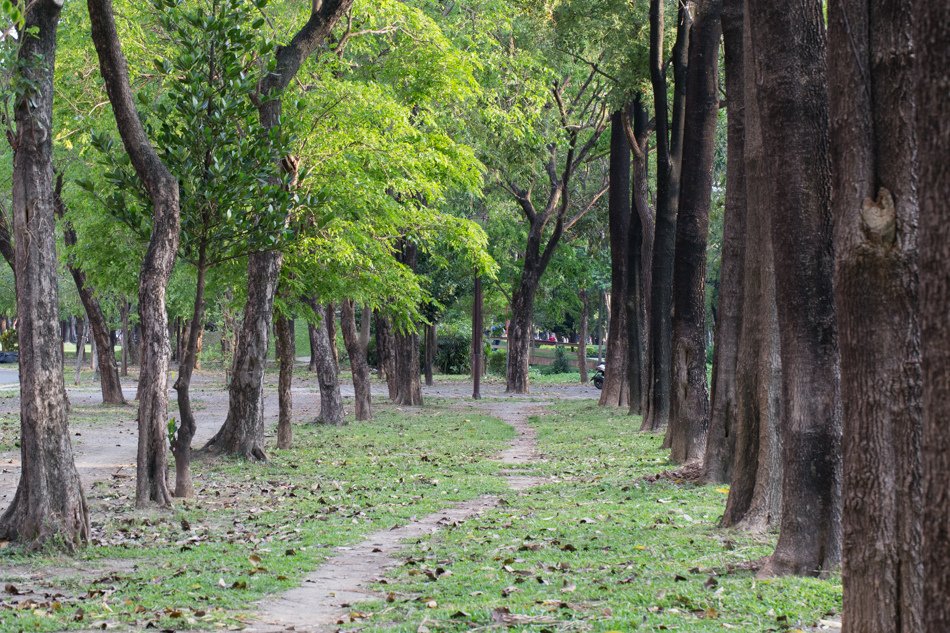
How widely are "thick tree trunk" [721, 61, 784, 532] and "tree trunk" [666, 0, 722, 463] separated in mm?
4714

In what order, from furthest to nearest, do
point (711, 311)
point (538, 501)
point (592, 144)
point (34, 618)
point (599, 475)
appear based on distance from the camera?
point (711, 311) → point (592, 144) → point (599, 475) → point (538, 501) → point (34, 618)

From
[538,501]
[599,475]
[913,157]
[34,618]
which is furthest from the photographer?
[599,475]

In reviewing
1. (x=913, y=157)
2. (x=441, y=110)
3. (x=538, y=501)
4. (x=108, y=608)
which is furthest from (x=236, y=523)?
(x=441, y=110)

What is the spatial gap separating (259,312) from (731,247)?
26.4ft

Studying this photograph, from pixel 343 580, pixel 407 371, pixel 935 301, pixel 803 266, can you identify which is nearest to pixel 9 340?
pixel 407 371

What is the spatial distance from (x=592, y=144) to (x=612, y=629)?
29.9 m

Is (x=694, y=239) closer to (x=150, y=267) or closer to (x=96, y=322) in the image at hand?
(x=150, y=267)

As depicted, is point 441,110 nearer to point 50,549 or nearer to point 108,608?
point 50,549

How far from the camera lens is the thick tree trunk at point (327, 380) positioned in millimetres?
25188

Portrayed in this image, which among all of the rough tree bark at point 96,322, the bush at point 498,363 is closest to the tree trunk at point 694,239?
the rough tree bark at point 96,322

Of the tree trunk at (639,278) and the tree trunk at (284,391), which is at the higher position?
the tree trunk at (639,278)

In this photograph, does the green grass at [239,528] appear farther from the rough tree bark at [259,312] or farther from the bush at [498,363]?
the bush at [498,363]

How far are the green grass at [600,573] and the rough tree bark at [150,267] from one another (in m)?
3.52

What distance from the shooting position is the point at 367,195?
18344mm
